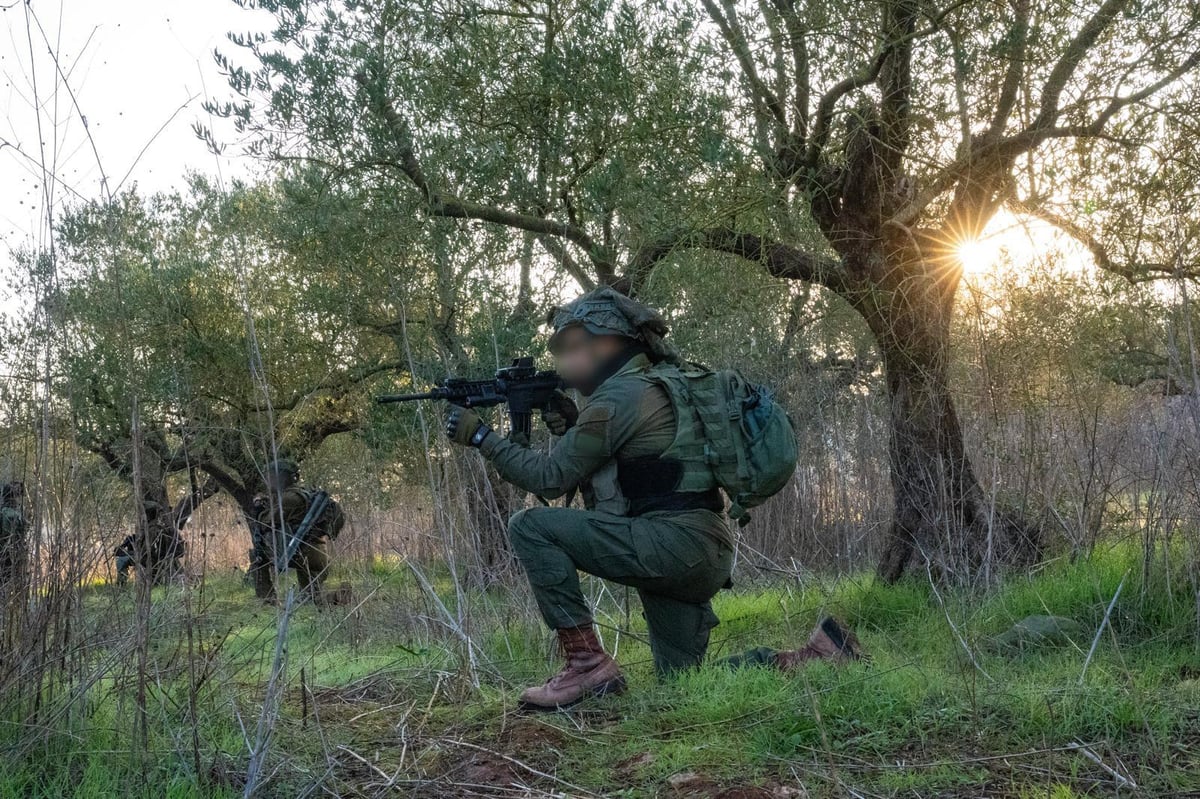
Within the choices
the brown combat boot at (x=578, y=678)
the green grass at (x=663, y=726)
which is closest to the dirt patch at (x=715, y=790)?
the green grass at (x=663, y=726)

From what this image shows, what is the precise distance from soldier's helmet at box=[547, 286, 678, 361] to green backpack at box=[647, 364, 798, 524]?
26 cm

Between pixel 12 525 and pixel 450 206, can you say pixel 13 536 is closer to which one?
pixel 12 525

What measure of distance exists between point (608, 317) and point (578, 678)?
1479mm

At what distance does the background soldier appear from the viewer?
3.34m

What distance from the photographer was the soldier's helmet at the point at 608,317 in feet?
14.1

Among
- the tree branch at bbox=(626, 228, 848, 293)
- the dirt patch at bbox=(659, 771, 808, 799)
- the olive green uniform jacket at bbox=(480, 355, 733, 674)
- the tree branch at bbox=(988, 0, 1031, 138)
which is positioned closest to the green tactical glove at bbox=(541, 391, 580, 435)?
the olive green uniform jacket at bbox=(480, 355, 733, 674)

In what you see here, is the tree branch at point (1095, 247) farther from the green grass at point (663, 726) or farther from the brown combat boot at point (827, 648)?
the brown combat boot at point (827, 648)

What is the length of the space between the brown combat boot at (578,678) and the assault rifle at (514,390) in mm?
884

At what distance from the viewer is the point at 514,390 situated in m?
4.36

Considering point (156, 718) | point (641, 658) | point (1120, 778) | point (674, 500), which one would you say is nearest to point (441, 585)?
point (641, 658)

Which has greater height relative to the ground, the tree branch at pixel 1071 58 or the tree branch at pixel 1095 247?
the tree branch at pixel 1071 58

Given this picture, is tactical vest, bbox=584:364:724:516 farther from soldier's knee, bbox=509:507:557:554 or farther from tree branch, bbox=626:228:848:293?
tree branch, bbox=626:228:848:293

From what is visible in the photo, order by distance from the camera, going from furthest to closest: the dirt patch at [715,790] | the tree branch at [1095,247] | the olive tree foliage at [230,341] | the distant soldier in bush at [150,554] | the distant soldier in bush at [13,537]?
1. the olive tree foliage at [230,341]
2. the tree branch at [1095,247]
3. the distant soldier in bush at [13,537]
4. the distant soldier in bush at [150,554]
5. the dirt patch at [715,790]

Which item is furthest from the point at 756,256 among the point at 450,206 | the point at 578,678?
the point at 578,678
